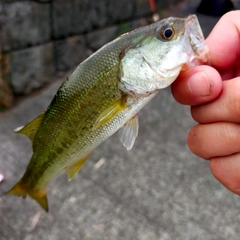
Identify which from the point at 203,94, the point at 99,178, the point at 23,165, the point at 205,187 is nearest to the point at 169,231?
the point at 205,187

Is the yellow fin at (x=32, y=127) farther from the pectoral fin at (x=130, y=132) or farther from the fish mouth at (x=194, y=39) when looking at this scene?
the fish mouth at (x=194, y=39)

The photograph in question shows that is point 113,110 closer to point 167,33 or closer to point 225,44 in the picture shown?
point 167,33

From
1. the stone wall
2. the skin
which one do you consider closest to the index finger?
the skin

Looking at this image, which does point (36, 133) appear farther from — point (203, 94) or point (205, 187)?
point (205, 187)

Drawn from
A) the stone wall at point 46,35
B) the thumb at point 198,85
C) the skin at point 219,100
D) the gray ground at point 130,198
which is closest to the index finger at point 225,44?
the skin at point 219,100

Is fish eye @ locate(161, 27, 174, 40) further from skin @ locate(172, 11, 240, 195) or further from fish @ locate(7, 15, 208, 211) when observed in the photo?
skin @ locate(172, 11, 240, 195)

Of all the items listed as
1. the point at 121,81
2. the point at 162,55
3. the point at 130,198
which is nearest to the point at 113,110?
the point at 121,81
